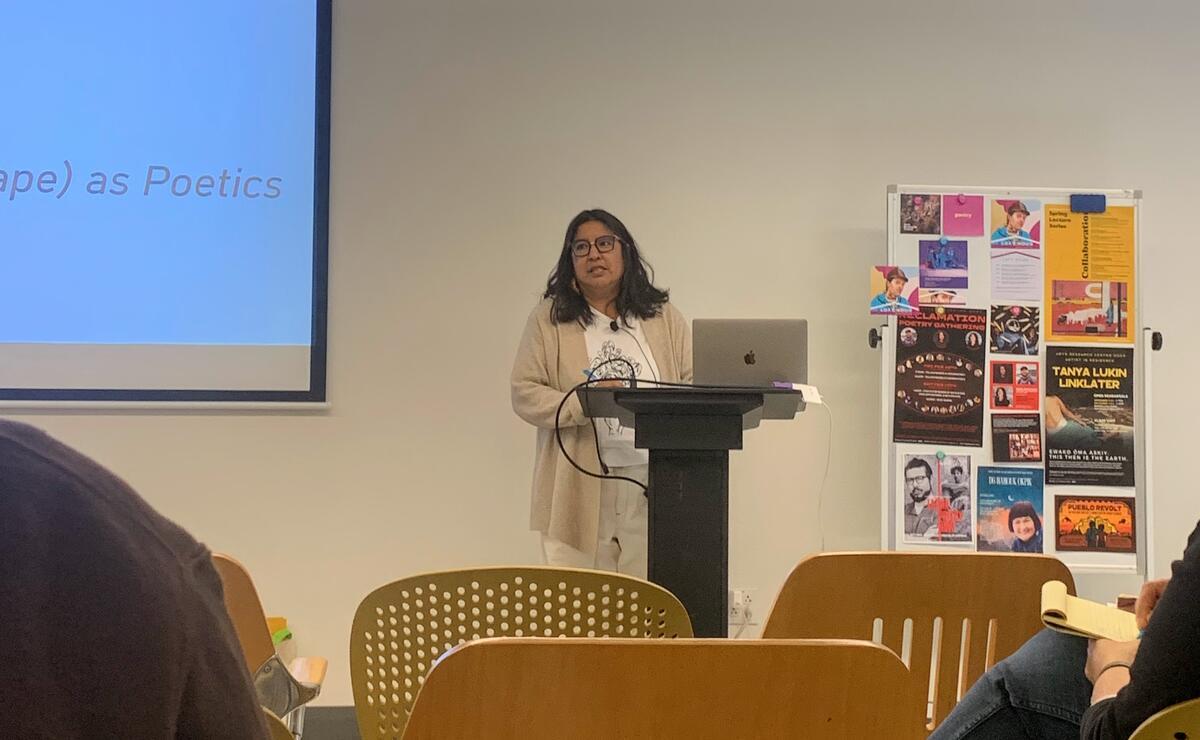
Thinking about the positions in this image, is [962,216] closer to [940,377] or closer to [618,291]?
[940,377]

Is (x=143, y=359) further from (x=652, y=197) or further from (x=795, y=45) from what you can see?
(x=795, y=45)

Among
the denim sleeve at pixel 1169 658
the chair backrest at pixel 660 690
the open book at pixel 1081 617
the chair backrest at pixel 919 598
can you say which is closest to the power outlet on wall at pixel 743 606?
the chair backrest at pixel 919 598

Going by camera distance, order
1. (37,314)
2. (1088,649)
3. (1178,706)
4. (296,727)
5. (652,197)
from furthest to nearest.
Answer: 1. (652,197)
2. (37,314)
3. (296,727)
4. (1088,649)
5. (1178,706)

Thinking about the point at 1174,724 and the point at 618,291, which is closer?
the point at 1174,724

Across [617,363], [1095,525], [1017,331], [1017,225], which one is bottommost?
[1095,525]

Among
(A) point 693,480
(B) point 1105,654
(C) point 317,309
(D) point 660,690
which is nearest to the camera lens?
(D) point 660,690

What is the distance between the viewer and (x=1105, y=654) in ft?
3.69

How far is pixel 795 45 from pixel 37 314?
2646 millimetres

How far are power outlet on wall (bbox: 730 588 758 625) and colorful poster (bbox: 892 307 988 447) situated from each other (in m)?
0.72

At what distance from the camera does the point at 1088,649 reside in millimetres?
1183

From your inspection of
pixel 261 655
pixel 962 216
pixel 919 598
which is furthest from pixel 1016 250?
pixel 261 655

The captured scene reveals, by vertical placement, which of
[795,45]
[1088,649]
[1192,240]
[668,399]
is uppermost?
[795,45]

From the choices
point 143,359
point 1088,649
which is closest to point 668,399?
point 1088,649

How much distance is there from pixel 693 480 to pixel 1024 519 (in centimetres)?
183
